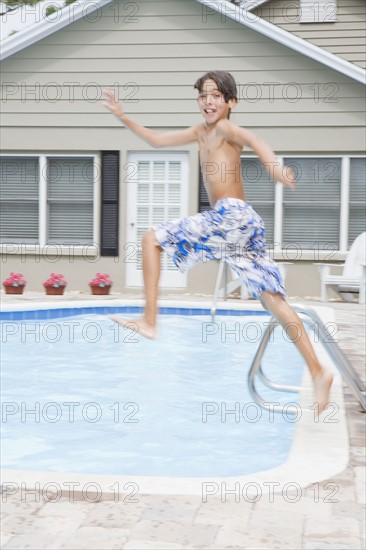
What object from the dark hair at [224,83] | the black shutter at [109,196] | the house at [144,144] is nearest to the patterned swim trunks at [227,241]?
the dark hair at [224,83]

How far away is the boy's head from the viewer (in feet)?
8.37

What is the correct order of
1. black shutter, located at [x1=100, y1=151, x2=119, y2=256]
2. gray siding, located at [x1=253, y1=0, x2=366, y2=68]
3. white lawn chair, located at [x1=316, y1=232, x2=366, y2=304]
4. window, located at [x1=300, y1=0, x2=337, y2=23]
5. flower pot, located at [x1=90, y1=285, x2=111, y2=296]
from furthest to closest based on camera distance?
window, located at [x1=300, y1=0, x2=337, y2=23], gray siding, located at [x1=253, y1=0, x2=366, y2=68], black shutter, located at [x1=100, y1=151, x2=119, y2=256], flower pot, located at [x1=90, y1=285, x2=111, y2=296], white lawn chair, located at [x1=316, y1=232, x2=366, y2=304]

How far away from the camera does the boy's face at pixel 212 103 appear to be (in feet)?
8.38

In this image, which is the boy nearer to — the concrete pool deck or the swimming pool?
the concrete pool deck

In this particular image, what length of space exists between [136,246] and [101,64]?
317cm

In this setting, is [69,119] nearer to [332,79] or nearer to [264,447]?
[332,79]

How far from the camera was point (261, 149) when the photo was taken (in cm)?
238

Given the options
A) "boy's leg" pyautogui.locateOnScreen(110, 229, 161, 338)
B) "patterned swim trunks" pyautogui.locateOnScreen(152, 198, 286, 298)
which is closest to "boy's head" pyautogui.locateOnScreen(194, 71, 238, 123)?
"patterned swim trunks" pyautogui.locateOnScreen(152, 198, 286, 298)

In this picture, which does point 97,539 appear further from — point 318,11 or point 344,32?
point 318,11

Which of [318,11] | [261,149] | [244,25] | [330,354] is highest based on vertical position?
[318,11]

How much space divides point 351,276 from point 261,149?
30.7 ft

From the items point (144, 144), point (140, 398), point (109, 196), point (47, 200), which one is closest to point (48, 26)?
point (144, 144)

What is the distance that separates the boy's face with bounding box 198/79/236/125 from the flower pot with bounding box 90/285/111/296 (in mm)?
9673

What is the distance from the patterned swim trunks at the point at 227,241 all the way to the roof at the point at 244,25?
975 cm
